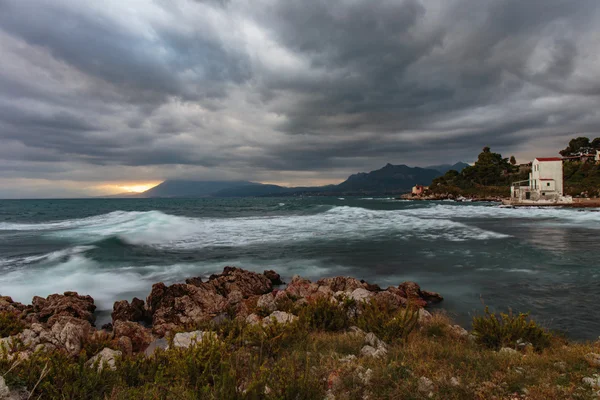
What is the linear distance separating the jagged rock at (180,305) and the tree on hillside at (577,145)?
493 ft

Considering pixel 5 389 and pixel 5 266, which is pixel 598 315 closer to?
pixel 5 389

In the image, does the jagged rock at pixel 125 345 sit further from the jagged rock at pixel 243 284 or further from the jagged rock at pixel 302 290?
the jagged rock at pixel 302 290

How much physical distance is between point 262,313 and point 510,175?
144892 millimetres

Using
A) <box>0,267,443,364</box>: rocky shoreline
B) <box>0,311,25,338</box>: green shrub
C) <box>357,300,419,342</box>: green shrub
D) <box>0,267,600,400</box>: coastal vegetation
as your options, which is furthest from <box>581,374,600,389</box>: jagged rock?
<box>0,311,25,338</box>: green shrub

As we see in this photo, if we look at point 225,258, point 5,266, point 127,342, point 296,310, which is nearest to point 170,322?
point 127,342

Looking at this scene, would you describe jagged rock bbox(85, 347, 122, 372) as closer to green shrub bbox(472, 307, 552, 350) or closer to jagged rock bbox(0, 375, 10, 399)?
jagged rock bbox(0, 375, 10, 399)

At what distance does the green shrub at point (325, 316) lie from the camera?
292 inches

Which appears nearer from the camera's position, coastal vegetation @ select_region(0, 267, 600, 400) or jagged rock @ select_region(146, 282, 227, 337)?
coastal vegetation @ select_region(0, 267, 600, 400)

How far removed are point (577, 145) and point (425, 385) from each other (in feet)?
500

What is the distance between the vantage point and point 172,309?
32.1 ft

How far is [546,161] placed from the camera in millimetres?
74188

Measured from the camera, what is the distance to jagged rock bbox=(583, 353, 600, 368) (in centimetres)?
473

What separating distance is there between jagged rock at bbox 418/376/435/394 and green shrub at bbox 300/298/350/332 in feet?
10.8

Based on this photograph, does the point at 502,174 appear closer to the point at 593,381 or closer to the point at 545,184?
the point at 545,184
